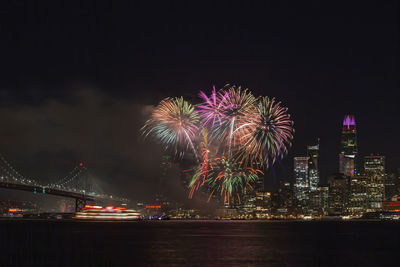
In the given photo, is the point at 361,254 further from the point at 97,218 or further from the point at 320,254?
the point at 97,218

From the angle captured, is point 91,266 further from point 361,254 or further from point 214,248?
point 361,254

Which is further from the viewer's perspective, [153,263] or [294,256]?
[294,256]

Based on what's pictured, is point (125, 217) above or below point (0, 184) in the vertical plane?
below

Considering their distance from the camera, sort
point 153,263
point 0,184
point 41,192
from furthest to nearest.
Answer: point 41,192
point 0,184
point 153,263

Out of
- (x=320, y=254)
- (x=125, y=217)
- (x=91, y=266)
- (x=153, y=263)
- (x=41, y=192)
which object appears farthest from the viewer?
(x=125, y=217)

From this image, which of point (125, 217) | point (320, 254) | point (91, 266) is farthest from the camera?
point (125, 217)

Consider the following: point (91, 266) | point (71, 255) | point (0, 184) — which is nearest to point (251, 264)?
point (91, 266)

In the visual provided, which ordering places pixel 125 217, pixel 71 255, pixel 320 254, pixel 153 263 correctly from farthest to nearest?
1. pixel 125 217
2. pixel 320 254
3. pixel 71 255
4. pixel 153 263

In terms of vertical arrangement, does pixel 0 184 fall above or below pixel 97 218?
above

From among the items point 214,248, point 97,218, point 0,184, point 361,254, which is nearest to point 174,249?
point 214,248
